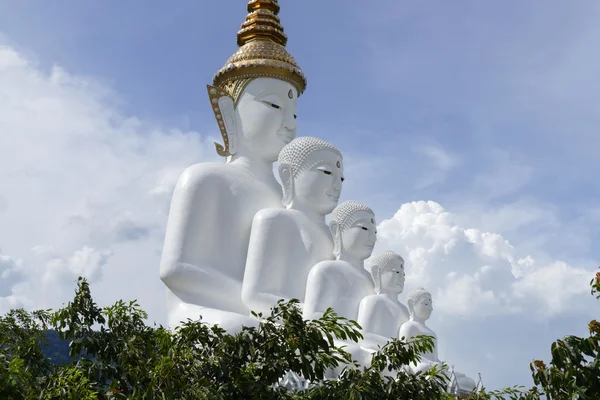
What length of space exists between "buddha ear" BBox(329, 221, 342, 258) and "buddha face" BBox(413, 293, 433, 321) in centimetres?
162

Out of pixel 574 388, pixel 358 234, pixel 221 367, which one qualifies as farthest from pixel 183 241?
pixel 574 388

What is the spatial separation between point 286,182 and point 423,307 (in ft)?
8.61

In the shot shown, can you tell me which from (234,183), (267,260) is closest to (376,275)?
(267,260)

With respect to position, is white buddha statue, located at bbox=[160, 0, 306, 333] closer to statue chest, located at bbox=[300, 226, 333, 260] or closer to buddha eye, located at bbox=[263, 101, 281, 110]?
buddha eye, located at bbox=[263, 101, 281, 110]

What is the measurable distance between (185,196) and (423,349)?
183 inches

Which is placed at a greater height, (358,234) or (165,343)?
(358,234)

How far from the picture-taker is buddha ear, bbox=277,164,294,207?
390 inches

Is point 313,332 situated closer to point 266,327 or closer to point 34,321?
point 266,327

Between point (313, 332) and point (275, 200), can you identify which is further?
point (275, 200)

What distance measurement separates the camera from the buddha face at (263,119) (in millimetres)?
10586

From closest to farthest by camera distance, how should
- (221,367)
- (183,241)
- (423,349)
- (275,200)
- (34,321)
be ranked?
1. (221,367)
2. (423,349)
3. (34,321)
4. (183,241)
5. (275,200)

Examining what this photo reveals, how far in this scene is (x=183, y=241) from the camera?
937 cm

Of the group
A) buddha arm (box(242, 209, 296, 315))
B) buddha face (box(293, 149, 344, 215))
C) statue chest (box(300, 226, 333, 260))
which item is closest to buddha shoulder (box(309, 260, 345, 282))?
statue chest (box(300, 226, 333, 260))

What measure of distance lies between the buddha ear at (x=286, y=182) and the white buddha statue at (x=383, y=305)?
1.38 m
